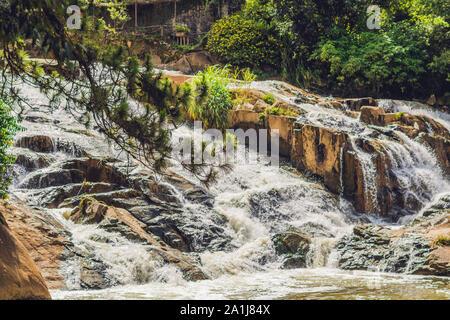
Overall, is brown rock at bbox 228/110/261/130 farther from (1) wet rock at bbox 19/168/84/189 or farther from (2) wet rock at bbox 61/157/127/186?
(1) wet rock at bbox 19/168/84/189

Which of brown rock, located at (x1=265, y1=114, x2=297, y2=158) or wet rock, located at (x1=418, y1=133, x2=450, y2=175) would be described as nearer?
brown rock, located at (x1=265, y1=114, x2=297, y2=158)

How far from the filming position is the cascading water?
19.7 feet

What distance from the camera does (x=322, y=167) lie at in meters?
11.6

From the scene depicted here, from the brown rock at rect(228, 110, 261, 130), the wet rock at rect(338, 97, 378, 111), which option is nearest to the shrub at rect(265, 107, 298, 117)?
the brown rock at rect(228, 110, 261, 130)

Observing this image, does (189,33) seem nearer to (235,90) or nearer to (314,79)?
(314,79)

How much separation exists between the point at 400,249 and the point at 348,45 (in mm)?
13543

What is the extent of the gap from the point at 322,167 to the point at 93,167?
5658 millimetres

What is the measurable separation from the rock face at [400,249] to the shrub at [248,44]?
1326 centimetres

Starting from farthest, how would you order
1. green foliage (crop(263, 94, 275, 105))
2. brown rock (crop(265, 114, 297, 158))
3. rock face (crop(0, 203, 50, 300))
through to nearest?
green foliage (crop(263, 94, 275, 105)), brown rock (crop(265, 114, 297, 158)), rock face (crop(0, 203, 50, 300))

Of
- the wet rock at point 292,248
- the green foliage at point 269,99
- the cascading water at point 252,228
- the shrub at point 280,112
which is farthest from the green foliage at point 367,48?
the wet rock at point 292,248

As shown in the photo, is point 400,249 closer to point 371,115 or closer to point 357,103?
point 371,115

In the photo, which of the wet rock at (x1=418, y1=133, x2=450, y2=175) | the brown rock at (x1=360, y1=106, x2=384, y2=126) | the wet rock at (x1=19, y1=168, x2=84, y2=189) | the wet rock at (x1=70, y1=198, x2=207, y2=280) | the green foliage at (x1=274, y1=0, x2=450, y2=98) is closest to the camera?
the wet rock at (x1=70, y1=198, x2=207, y2=280)

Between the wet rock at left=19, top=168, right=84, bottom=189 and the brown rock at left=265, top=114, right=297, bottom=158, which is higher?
the brown rock at left=265, top=114, right=297, bottom=158

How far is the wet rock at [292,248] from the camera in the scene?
7641 mm
